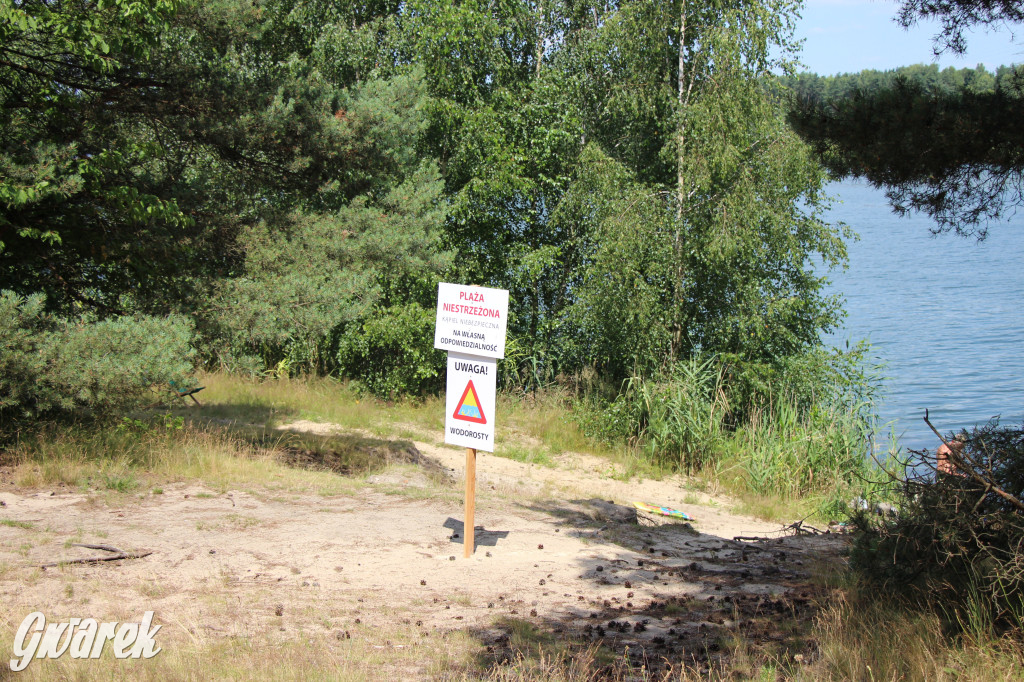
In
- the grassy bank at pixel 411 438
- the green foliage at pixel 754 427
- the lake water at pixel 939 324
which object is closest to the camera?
the grassy bank at pixel 411 438

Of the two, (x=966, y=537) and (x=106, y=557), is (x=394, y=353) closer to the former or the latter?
(x=106, y=557)

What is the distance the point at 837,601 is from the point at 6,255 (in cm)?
869

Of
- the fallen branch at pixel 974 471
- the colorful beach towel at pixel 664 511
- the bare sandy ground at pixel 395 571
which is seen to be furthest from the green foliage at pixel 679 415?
the fallen branch at pixel 974 471

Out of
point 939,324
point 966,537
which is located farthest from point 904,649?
point 939,324

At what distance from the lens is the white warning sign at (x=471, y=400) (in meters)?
6.93

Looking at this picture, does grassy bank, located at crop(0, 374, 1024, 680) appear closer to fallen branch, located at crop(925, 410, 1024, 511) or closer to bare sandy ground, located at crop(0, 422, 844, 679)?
bare sandy ground, located at crop(0, 422, 844, 679)

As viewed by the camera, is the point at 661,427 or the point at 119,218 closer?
the point at 119,218

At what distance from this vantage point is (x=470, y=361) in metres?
6.99

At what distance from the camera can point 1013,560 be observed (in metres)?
4.58

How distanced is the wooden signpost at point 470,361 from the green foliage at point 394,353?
29.7 feet

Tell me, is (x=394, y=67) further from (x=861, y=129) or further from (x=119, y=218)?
(x=861, y=129)

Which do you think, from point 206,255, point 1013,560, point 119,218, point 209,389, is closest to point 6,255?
point 119,218

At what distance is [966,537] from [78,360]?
24.2 feet

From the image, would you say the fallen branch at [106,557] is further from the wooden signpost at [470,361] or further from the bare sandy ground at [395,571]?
the wooden signpost at [470,361]
